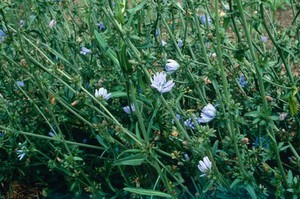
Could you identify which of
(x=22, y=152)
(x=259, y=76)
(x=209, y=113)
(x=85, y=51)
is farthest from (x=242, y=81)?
(x=22, y=152)

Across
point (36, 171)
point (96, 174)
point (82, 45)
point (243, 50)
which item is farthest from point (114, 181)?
point (243, 50)

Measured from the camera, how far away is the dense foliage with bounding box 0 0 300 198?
6.72 ft

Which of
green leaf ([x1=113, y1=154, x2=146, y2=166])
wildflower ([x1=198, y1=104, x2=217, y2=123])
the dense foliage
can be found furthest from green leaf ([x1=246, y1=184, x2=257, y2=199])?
green leaf ([x1=113, y1=154, x2=146, y2=166])

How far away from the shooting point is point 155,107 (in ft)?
7.72

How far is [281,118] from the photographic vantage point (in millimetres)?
2453

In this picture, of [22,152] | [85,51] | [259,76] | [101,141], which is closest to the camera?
[259,76]

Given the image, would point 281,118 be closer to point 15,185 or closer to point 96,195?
point 96,195

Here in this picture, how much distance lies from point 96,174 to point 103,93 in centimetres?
52

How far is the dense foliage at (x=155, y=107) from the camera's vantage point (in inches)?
80.7

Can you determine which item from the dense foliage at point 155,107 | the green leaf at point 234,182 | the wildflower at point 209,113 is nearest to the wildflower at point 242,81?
the dense foliage at point 155,107

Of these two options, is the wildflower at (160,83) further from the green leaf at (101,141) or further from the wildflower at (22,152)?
the wildflower at (22,152)

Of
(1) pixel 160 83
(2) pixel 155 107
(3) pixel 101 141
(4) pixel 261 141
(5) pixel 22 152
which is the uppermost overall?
(1) pixel 160 83

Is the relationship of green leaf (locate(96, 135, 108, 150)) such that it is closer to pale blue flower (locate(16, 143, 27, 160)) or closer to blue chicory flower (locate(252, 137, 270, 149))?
pale blue flower (locate(16, 143, 27, 160))

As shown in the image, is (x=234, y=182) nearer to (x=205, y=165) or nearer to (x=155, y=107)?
(x=205, y=165)
